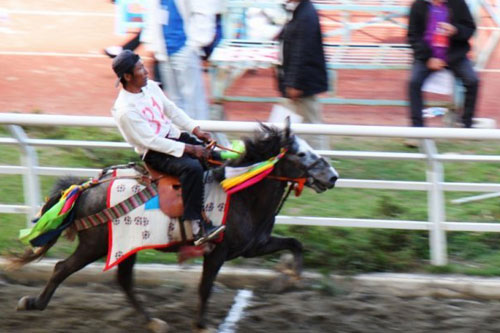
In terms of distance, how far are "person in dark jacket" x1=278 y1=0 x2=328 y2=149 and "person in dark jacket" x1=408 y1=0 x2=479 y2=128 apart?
1185 millimetres

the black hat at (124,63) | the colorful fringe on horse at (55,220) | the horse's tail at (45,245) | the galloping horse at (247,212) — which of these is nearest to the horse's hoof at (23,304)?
the galloping horse at (247,212)

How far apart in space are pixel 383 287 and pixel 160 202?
201cm

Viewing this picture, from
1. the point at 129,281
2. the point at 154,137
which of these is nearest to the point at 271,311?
the point at 129,281

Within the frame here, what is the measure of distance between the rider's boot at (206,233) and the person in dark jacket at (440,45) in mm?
3792

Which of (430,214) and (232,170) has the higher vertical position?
(232,170)

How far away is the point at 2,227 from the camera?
794cm

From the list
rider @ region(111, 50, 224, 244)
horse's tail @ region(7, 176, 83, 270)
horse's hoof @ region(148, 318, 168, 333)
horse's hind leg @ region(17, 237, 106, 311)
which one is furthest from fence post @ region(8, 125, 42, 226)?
horse's hoof @ region(148, 318, 168, 333)

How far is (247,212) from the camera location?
20.3 feet

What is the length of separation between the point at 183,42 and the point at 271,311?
3.36 meters

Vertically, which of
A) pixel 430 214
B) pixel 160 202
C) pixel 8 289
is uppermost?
pixel 160 202

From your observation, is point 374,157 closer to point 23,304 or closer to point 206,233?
point 206,233

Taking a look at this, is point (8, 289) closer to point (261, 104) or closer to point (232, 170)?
point (232, 170)

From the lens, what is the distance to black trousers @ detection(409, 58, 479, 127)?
9172 mm

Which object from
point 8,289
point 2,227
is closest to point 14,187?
point 2,227
